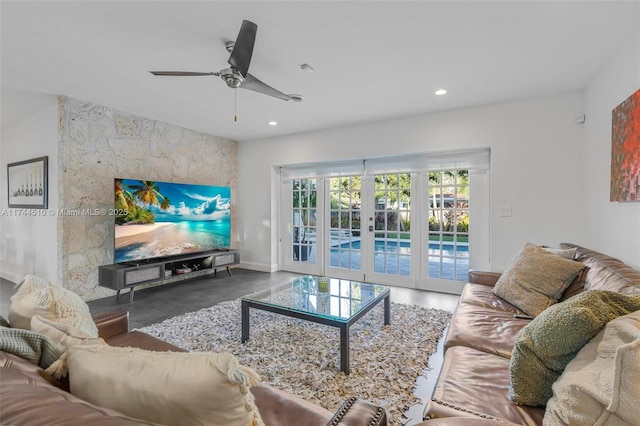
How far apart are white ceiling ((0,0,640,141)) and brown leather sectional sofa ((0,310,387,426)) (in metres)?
2.09

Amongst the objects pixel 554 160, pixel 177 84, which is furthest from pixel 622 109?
pixel 177 84

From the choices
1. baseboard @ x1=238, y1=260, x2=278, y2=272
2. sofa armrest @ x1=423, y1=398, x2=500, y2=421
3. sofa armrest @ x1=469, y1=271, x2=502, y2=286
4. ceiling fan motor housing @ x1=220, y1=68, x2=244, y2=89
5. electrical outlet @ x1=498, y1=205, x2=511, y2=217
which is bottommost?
baseboard @ x1=238, y1=260, x2=278, y2=272

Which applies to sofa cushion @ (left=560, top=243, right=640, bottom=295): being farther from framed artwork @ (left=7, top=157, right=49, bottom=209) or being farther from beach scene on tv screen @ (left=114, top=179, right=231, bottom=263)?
framed artwork @ (left=7, top=157, right=49, bottom=209)

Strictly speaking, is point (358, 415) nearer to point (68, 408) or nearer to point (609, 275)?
point (68, 408)

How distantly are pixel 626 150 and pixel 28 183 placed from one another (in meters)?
6.42

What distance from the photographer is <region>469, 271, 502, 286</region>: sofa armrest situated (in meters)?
2.80

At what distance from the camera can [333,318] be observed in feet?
6.94

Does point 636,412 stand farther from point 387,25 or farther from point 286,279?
point 286,279

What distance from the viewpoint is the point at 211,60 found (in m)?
2.61

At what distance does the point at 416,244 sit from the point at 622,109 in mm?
2502

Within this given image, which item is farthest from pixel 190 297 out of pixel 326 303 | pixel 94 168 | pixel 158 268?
pixel 326 303

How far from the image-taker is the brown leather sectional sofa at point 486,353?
3.45 ft

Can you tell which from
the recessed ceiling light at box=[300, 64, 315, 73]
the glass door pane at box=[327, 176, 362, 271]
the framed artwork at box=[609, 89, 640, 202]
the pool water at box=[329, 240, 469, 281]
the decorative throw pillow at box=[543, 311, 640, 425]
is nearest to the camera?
the decorative throw pillow at box=[543, 311, 640, 425]

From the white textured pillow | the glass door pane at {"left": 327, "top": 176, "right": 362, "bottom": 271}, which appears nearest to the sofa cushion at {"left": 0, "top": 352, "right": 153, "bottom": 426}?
the white textured pillow
